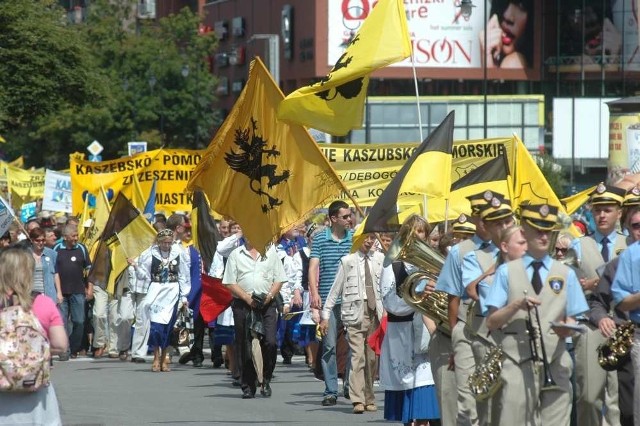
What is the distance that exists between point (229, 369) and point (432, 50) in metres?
58.9

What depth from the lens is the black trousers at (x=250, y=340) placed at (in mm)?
16984

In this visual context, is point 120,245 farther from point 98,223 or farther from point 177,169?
point 177,169

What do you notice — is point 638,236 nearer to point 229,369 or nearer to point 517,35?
point 229,369

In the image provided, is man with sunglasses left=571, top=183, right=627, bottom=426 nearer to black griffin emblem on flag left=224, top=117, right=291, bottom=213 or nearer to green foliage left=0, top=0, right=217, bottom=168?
black griffin emblem on flag left=224, top=117, right=291, bottom=213

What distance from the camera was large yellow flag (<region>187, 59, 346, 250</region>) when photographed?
15.5 meters

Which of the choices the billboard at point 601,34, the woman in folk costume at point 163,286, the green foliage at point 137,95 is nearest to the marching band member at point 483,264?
the woman in folk costume at point 163,286

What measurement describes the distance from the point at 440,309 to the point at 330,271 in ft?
16.0

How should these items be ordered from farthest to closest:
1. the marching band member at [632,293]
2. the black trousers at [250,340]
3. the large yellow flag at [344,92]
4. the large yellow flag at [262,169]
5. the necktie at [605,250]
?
the black trousers at [250,340] < the large yellow flag at [262,169] < the large yellow flag at [344,92] < the necktie at [605,250] < the marching band member at [632,293]

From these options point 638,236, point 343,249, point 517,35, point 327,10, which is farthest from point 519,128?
point 638,236

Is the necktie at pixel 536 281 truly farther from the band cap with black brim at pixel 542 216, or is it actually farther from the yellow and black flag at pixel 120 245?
the yellow and black flag at pixel 120 245

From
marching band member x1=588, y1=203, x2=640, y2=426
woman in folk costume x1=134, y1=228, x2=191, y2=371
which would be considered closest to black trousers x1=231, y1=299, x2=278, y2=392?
woman in folk costume x1=134, y1=228, x2=191, y2=371

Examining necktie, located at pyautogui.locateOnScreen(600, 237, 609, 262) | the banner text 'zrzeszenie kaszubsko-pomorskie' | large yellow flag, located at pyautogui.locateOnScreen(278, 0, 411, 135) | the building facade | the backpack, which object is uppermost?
the building facade

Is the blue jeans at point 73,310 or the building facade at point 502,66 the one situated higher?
the building facade at point 502,66

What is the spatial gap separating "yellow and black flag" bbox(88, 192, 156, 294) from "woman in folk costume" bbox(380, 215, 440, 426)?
9.70 metres
